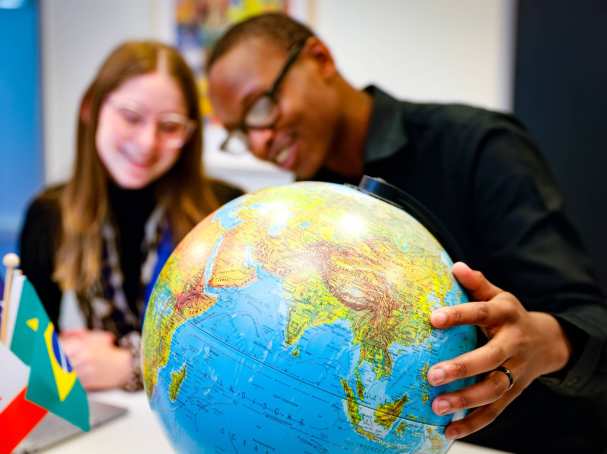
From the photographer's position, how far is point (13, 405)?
35.7 inches

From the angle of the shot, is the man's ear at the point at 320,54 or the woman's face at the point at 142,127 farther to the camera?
the woman's face at the point at 142,127

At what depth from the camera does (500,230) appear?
1.26 m

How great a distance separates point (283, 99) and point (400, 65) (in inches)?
47.1

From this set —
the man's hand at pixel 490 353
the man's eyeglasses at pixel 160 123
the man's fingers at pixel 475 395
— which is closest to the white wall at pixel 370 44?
the man's eyeglasses at pixel 160 123

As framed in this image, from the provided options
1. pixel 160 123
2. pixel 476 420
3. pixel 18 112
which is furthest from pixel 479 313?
pixel 18 112

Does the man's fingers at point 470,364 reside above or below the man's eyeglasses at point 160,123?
below

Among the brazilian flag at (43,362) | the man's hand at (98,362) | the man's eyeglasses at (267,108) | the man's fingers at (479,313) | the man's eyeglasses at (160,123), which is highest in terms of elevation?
the man's eyeglasses at (267,108)

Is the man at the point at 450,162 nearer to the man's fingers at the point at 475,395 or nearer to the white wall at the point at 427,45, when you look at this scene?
the man's fingers at the point at 475,395

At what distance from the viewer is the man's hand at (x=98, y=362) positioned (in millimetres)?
1386

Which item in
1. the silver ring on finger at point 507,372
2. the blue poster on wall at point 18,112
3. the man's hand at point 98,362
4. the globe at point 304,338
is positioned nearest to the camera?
the globe at point 304,338

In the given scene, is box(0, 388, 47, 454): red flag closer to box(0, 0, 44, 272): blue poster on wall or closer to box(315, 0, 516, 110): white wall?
box(315, 0, 516, 110): white wall

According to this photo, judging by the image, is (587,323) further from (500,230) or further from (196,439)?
(196,439)

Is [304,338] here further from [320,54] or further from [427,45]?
[427,45]

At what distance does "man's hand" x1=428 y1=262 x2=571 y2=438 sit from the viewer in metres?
0.73
